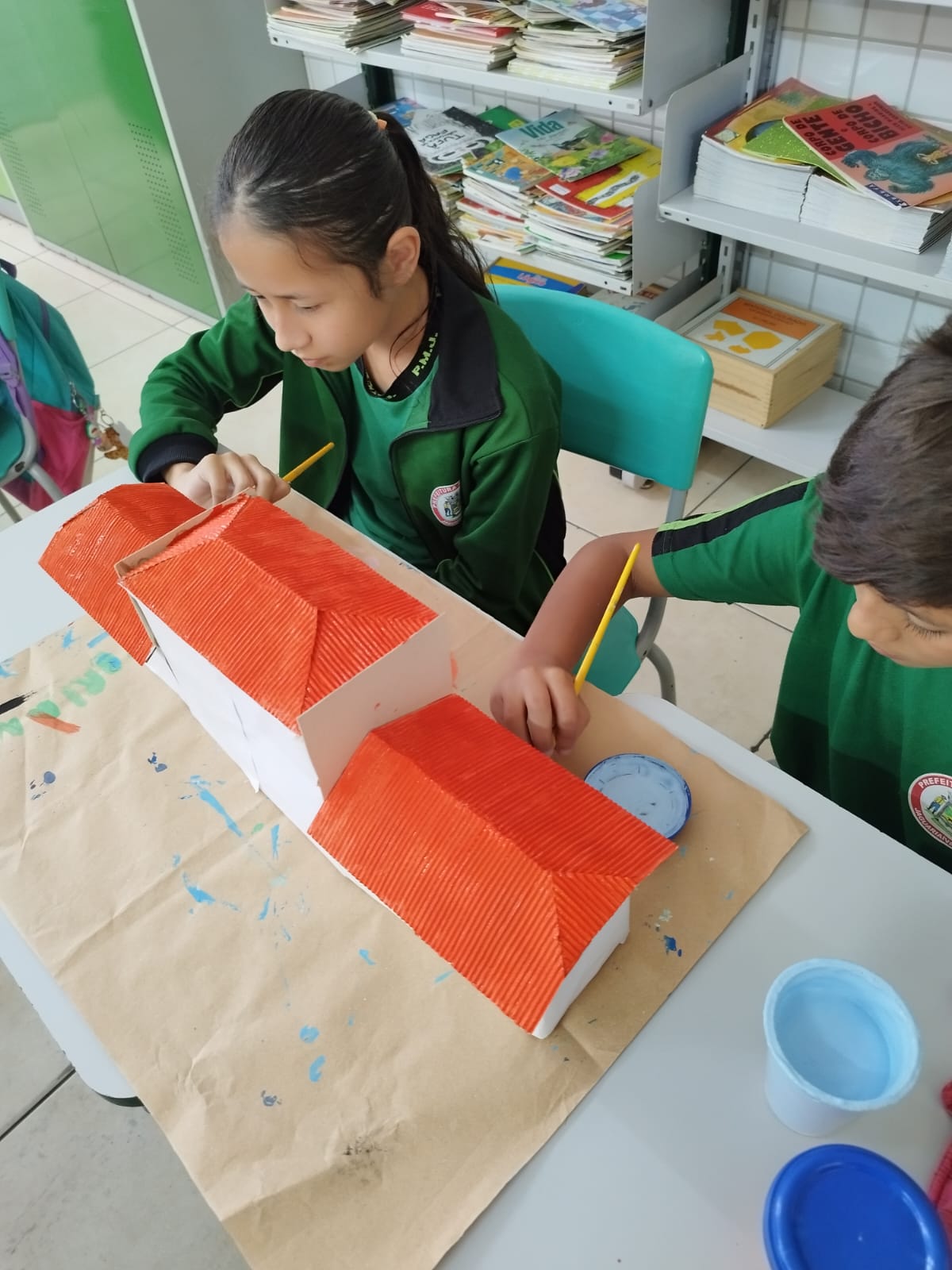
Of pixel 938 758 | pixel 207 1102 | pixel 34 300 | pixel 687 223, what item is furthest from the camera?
pixel 687 223

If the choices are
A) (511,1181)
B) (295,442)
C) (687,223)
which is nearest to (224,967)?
(511,1181)

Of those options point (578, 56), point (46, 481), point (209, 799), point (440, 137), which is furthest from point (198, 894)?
point (440, 137)

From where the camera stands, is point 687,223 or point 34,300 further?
point 687,223

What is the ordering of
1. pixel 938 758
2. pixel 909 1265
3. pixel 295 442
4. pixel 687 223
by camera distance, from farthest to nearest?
pixel 687 223 < pixel 295 442 < pixel 938 758 < pixel 909 1265

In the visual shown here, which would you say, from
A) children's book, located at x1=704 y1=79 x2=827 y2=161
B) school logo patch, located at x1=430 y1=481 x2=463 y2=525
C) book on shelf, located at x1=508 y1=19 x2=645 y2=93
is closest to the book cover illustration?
children's book, located at x1=704 y1=79 x2=827 y2=161

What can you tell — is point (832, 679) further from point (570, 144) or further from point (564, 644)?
point (570, 144)

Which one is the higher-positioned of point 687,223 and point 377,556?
point 377,556

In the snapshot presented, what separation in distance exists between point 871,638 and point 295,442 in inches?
33.5

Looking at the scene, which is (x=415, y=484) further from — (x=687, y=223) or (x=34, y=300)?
→ (x=687, y=223)

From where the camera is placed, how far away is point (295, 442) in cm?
124

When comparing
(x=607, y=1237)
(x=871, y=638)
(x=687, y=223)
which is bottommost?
(x=687, y=223)

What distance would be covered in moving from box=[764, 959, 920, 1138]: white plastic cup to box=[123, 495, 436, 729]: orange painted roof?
0.32 meters

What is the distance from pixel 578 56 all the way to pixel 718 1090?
178cm

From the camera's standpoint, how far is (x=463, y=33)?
6.19ft
